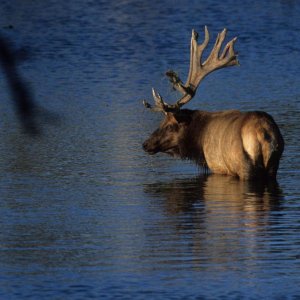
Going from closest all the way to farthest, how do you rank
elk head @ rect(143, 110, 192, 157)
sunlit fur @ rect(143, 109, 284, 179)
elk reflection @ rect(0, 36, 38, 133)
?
elk reflection @ rect(0, 36, 38, 133), sunlit fur @ rect(143, 109, 284, 179), elk head @ rect(143, 110, 192, 157)

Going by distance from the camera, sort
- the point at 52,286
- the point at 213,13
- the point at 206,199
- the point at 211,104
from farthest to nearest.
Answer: the point at 213,13, the point at 211,104, the point at 206,199, the point at 52,286

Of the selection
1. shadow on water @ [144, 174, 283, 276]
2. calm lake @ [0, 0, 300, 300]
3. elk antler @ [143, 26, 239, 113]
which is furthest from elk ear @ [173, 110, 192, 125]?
shadow on water @ [144, 174, 283, 276]

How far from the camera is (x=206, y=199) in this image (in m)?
10.3

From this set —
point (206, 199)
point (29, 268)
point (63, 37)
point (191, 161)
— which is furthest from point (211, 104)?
point (29, 268)

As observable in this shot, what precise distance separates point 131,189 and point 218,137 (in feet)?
4.83

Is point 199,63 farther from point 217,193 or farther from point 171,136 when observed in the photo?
point 217,193

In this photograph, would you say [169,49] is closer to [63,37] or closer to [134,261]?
[63,37]

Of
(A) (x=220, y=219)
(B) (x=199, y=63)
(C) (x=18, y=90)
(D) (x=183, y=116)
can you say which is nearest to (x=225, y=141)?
(D) (x=183, y=116)

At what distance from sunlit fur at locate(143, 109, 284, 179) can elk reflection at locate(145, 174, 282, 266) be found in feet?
0.55

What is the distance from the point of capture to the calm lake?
6.96m

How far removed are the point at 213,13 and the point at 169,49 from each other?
440 cm

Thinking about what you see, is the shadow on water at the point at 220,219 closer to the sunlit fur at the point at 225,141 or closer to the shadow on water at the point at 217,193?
the shadow on water at the point at 217,193

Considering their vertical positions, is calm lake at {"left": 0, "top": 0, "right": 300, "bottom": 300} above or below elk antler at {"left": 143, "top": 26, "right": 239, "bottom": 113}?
below

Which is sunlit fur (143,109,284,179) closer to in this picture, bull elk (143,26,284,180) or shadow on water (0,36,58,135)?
bull elk (143,26,284,180)
